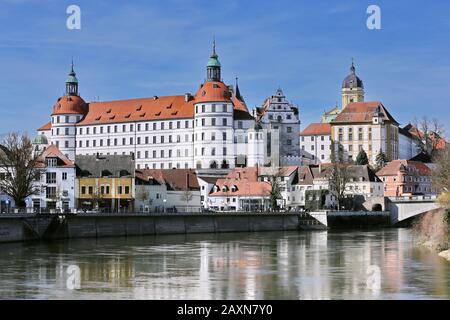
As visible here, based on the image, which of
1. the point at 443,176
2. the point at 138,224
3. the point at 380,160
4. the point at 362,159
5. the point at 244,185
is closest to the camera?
the point at 138,224

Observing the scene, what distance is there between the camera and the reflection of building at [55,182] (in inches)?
3366

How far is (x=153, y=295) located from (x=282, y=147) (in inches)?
3865

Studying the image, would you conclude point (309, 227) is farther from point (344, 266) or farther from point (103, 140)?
point (103, 140)

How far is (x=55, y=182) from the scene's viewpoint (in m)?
86.4

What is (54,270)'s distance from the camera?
3991 centimetres

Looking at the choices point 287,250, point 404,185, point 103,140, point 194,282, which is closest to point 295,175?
point 404,185

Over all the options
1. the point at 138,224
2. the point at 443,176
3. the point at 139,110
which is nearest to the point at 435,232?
the point at 443,176

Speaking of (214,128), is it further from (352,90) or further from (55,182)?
(352,90)

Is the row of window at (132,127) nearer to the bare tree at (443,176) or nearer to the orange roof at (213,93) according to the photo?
the orange roof at (213,93)

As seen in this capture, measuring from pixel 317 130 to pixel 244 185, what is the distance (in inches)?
1777

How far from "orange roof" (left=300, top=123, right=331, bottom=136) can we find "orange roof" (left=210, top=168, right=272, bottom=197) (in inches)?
1562

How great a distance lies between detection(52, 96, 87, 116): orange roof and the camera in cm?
14462

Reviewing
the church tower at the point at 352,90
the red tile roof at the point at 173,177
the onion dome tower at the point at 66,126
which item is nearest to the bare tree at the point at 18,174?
the red tile roof at the point at 173,177

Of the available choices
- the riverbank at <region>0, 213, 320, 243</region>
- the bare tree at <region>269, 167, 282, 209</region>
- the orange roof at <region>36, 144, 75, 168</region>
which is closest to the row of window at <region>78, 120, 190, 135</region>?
the bare tree at <region>269, 167, 282, 209</region>
